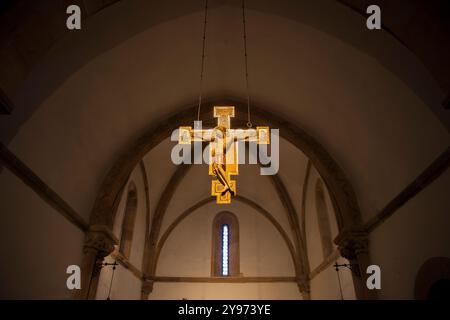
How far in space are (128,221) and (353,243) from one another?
20.5ft

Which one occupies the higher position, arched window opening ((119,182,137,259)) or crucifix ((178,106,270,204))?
arched window opening ((119,182,137,259))

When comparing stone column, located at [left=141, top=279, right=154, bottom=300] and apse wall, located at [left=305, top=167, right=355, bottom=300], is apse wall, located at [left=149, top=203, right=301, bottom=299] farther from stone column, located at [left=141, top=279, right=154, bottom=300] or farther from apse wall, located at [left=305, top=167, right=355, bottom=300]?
apse wall, located at [left=305, top=167, right=355, bottom=300]

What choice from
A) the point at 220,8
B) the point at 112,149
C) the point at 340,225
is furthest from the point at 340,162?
the point at 112,149

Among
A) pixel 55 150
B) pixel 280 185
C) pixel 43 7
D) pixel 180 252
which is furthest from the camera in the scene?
pixel 180 252

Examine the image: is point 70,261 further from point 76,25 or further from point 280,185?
point 280,185

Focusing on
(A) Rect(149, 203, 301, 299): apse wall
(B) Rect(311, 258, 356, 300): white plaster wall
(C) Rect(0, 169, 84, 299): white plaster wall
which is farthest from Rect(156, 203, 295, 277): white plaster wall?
(C) Rect(0, 169, 84, 299): white plaster wall

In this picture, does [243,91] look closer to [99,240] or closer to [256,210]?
[99,240]

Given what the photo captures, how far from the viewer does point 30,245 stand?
490 centimetres

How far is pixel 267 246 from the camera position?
40.5 ft

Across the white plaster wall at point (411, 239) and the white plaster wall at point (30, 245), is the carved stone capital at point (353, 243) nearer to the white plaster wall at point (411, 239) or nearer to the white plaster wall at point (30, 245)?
the white plaster wall at point (411, 239)

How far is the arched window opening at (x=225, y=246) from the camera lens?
1210 centimetres

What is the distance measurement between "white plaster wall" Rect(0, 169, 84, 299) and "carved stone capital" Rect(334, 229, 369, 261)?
544 centimetres

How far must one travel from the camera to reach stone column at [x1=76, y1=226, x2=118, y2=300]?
249 inches
